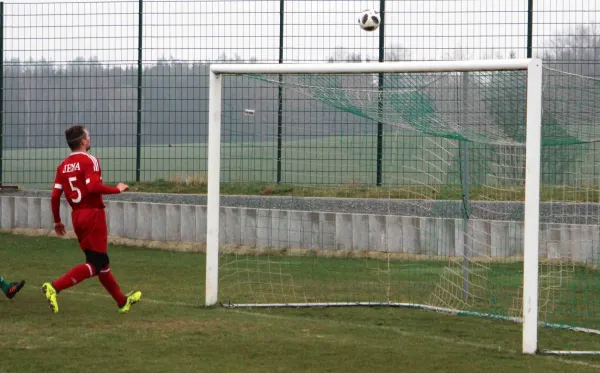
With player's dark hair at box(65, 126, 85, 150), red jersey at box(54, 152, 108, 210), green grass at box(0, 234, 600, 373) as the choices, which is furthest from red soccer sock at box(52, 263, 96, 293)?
player's dark hair at box(65, 126, 85, 150)

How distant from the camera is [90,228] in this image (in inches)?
372

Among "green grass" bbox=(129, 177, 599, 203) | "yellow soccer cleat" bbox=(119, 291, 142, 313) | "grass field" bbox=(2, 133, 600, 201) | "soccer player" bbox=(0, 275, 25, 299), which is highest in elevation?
"grass field" bbox=(2, 133, 600, 201)

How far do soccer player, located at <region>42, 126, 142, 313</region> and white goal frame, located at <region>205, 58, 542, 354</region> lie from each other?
1176 mm

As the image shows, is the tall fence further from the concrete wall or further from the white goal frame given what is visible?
the white goal frame

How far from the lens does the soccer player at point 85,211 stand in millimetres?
9375

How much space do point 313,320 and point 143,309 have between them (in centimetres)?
166

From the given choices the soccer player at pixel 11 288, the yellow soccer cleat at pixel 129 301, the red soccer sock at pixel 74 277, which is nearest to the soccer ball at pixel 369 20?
the yellow soccer cleat at pixel 129 301

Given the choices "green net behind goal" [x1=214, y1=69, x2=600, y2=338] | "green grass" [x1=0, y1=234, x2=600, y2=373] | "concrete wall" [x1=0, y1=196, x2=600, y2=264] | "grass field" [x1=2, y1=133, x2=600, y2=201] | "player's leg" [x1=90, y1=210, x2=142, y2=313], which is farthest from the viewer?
"concrete wall" [x1=0, y1=196, x2=600, y2=264]

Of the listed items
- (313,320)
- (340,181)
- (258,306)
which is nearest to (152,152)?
(340,181)

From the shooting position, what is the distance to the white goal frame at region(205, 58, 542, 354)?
26.6 feet

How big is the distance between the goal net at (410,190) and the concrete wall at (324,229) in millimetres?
23

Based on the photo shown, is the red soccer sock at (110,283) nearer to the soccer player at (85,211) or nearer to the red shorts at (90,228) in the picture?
the soccer player at (85,211)

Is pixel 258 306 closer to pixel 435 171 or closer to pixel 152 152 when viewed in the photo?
pixel 435 171

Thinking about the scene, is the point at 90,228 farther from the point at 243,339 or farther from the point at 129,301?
the point at 243,339
